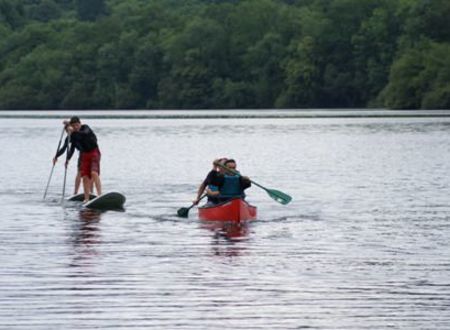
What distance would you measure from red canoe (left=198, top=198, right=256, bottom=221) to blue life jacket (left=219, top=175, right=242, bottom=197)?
8.4 inches

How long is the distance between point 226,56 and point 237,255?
137m

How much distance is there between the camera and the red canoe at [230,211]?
96.8 feet

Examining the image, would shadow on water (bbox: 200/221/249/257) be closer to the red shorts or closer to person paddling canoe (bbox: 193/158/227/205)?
person paddling canoe (bbox: 193/158/227/205)

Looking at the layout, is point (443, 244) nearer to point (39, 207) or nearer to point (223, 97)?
point (39, 207)

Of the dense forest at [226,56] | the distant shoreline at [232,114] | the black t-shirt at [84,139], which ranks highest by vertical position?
the black t-shirt at [84,139]

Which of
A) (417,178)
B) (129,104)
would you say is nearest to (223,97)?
(129,104)

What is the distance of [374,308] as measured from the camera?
18.7 m

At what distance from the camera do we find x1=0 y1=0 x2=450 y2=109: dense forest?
486 feet

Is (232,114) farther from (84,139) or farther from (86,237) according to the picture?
(86,237)

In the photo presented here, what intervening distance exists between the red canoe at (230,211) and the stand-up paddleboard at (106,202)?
3.41 meters

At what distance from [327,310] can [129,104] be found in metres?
146

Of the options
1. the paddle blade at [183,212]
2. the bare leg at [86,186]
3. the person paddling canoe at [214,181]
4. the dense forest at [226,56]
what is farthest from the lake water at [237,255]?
the dense forest at [226,56]

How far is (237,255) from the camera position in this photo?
24.4 meters

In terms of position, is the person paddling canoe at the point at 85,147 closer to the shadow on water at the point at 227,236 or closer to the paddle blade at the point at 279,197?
the shadow on water at the point at 227,236
